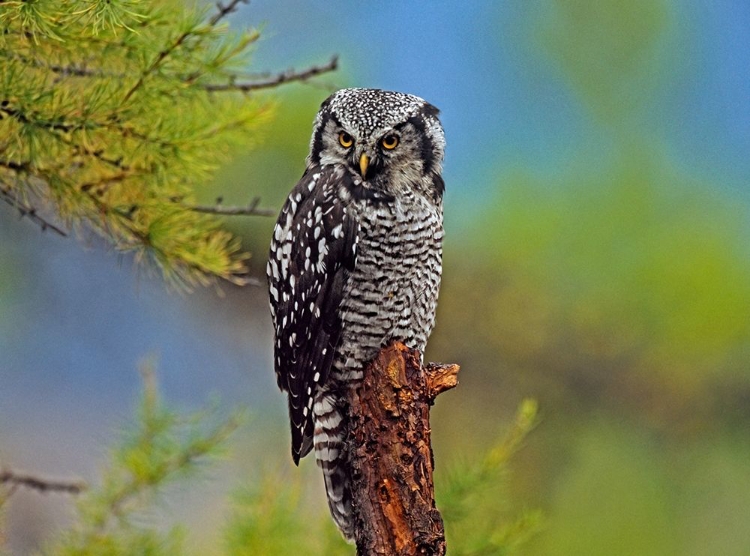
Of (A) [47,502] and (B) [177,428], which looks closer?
(B) [177,428]

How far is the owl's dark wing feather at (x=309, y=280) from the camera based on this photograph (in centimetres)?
185

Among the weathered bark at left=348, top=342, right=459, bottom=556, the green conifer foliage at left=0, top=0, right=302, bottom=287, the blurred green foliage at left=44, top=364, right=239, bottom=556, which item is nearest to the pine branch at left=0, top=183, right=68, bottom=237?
the green conifer foliage at left=0, top=0, right=302, bottom=287

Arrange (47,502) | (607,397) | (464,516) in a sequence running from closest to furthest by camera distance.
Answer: (464,516)
(47,502)
(607,397)

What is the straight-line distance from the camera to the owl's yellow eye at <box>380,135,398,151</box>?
6.15ft

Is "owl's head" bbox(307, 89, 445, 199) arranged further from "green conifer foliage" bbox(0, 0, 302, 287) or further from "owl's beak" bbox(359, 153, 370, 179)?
"green conifer foliage" bbox(0, 0, 302, 287)

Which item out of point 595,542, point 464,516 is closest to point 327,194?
point 464,516

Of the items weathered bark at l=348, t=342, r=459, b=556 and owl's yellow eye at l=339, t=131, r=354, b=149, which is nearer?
weathered bark at l=348, t=342, r=459, b=556

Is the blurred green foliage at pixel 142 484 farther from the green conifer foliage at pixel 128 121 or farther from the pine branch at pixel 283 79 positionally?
the pine branch at pixel 283 79

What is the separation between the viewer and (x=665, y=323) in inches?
184

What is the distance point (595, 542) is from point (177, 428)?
297cm

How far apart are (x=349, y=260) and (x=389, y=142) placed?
289 millimetres

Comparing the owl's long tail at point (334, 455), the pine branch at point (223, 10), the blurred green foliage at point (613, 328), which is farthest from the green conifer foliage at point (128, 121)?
the blurred green foliage at point (613, 328)

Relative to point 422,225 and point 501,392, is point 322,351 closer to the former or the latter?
point 422,225

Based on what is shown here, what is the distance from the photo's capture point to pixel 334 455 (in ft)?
6.36
